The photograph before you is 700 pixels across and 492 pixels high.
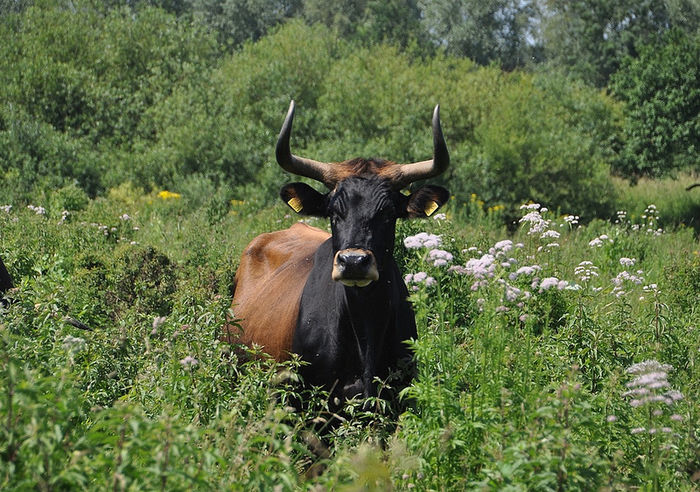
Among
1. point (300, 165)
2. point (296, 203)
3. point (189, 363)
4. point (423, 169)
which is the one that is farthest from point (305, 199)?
point (189, 363)

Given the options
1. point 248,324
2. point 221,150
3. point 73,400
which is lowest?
point 221,150

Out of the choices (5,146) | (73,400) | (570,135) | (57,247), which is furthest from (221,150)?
(73,400)

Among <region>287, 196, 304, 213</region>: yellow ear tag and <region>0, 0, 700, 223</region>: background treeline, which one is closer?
<region>287, 196, 304, 213</region>: yellow ear tag

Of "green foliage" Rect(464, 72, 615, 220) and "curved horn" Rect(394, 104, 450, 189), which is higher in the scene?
"curved horn" Rect(394, 104, 450, 189)

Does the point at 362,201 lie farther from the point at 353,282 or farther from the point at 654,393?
the point at 654,393

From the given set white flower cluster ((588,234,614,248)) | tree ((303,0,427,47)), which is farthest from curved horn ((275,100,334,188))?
tree ((303,0,427,47))

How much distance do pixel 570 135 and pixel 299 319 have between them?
15.7 meters

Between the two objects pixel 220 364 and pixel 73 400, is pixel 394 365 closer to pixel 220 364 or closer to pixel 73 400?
pixel 220 364

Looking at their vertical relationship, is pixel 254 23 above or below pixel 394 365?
below

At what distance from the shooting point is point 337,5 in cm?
6062

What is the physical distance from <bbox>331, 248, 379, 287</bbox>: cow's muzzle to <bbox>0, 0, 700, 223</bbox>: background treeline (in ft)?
34.5

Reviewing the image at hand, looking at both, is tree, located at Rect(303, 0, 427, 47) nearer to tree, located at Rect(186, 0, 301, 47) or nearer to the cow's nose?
tree, located at Rect(186, 0, 301, 47)

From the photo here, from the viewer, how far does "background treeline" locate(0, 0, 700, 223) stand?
18.0 meters

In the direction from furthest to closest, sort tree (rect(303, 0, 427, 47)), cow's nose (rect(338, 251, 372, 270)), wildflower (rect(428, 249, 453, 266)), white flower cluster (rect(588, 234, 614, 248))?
1. tree (rect(303, 0, 427, 47))
2. white flower cluster (rect(588, 234, 614, 248))
3. cow's nose (rect(338, 251, 372, 270))
4. wildflower (rect(428, 249, 453, 266))
